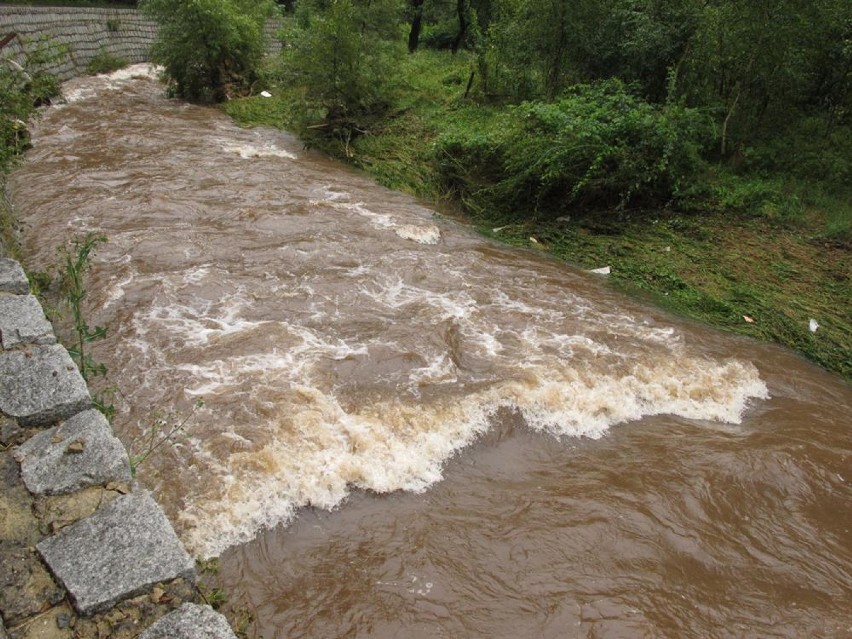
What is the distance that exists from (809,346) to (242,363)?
6.30 m

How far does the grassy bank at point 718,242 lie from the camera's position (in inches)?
282

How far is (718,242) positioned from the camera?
870 cm

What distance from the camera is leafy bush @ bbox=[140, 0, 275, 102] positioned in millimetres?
15391

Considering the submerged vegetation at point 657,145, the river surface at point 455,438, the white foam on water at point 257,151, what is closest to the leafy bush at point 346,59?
the submerged vegetation at point 657,145

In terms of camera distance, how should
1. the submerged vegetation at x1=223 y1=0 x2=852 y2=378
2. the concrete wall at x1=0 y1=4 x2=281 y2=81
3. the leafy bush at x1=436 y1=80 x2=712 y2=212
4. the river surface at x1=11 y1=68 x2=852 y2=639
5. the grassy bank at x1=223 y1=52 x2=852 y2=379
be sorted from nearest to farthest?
the river surface at x1=11 y1=68 x2=852 y2=639, the grassy bank at x1=223 y1=52 x2=852 y2=379, the submerged vegetation at x1=223 y1=0 x2=852 y2=378, the leafy bush at x1=436 y1=80 x2=712 y2=212, the concrete wall at x1=0 y1=4 x2=281 y2=81

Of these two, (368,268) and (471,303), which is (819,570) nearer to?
(471,303)

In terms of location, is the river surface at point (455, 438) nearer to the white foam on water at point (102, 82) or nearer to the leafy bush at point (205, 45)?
the white foam on water at point (102, 82)

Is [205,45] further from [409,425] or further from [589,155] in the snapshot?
[409,425]

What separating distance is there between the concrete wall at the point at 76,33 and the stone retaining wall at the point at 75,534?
42.0 feet

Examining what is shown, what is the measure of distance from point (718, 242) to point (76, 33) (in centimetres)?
1940

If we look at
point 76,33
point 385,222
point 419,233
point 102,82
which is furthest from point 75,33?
point 419,233

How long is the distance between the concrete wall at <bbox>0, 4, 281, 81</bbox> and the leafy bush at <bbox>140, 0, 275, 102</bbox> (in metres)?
2.57

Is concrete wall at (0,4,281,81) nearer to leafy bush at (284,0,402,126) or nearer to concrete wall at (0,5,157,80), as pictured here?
concrete wall at (0,5,157,80)

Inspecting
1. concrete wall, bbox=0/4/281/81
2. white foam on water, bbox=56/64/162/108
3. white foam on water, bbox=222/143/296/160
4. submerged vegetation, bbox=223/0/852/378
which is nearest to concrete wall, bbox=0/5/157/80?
concrete wall, bbox=0/4/281/81
